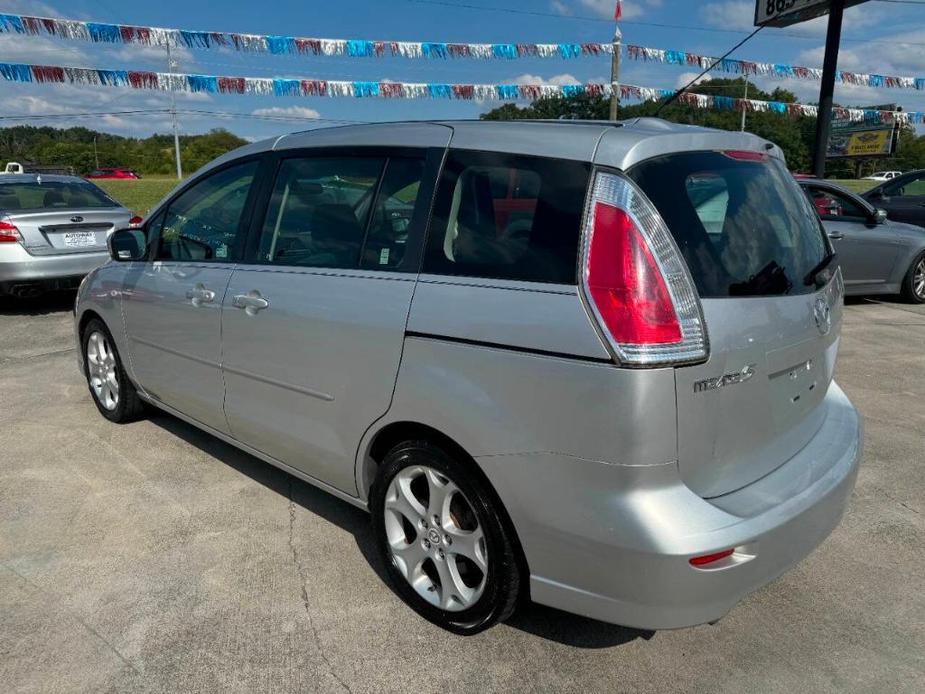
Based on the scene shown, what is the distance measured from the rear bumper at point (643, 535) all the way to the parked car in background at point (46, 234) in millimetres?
6594

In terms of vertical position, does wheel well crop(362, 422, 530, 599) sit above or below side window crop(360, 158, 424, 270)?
below

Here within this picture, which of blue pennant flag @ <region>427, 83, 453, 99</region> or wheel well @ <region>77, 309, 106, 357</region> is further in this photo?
blue pennant flag @ <region>427, 83, 453, 99</region>

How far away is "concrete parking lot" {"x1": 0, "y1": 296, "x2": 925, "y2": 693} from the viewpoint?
2.35 meters

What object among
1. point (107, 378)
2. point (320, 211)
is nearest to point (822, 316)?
point (320, 211)

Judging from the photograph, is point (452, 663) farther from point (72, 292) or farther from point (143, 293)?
point (72, 292)

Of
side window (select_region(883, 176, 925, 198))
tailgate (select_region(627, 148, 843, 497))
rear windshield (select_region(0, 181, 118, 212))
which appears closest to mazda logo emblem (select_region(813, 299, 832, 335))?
tailgate (select_region(627, 148, 843, 497))

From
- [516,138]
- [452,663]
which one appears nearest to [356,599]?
[452,663]

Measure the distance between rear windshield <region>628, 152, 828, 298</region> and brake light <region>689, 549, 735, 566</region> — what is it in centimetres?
72

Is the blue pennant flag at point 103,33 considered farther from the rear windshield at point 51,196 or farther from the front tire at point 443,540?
the front tire at point 443,540

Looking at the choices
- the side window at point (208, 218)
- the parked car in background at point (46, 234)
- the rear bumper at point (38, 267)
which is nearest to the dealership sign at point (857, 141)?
the parked car in background at point (46, 234)

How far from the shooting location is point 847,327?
7.48 meters

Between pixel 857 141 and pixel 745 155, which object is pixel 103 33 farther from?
pixel 857 141

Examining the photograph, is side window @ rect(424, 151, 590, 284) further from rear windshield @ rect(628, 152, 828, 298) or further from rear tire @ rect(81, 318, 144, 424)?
rear tire @ rect(81, 318, 144, 424)

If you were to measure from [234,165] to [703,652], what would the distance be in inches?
116
